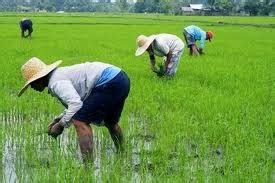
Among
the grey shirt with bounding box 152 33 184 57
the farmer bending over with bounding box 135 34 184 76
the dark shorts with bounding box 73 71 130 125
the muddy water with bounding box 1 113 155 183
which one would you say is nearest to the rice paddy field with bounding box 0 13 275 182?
the muddy water with bounding box 1 113 155 183

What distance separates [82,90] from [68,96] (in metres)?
0.30

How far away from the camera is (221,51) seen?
1342cm

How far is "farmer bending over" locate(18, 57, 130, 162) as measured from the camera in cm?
345

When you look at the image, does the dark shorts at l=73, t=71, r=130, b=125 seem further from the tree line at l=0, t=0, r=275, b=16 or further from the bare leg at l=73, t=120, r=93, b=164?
the tree line at l=0, t=0, r=275, b=16

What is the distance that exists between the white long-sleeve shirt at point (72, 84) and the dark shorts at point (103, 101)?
70mm

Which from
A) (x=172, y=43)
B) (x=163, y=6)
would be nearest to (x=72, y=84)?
(x=172, y=43)

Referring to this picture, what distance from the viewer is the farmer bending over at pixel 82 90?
3.45 meters

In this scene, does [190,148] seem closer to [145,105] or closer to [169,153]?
[169,153]

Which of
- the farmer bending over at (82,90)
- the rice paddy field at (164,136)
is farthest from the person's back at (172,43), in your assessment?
the farmer bending over at (82,90)

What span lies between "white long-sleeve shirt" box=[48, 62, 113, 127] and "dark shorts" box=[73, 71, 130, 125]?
0.07 m

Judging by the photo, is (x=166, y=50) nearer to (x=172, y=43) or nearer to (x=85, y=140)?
(x=172, y=43)

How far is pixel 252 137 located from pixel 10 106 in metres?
2.82

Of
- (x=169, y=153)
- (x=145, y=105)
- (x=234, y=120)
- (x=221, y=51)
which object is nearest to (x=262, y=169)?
(x=169, y=153)

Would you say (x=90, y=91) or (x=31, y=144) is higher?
(x=90, y=91)
